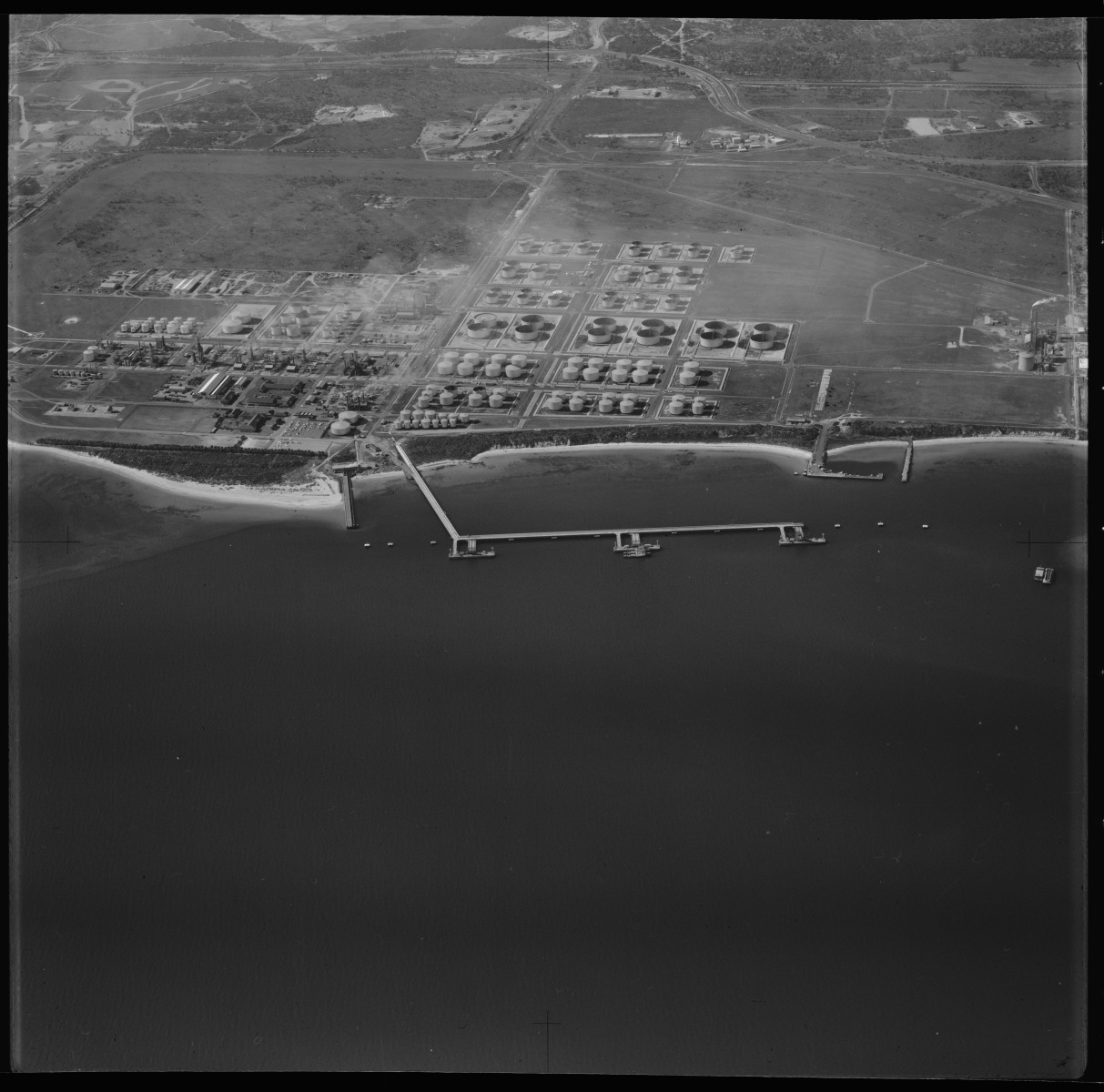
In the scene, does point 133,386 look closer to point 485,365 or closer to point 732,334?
point 485,365

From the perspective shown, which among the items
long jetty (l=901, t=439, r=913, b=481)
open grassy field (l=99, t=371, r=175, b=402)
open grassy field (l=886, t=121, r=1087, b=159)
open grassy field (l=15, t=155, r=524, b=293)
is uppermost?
open grassy field (l=886, t=121, r=1087, b=159)

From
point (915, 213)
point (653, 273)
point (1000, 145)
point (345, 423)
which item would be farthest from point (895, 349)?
point (345, 423)

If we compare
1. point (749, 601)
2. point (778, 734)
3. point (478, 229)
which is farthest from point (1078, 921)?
point (478, 229)

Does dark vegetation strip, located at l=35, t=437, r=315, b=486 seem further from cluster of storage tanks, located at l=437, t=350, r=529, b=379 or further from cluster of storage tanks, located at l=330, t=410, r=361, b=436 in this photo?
cluster of storage tanks, located at l=437, t=350, r=529, b=379

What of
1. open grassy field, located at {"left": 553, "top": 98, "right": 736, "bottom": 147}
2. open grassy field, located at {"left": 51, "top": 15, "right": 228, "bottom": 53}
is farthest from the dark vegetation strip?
open grassy field, located at {"left": 553, "top": 98, "right": 736, "bottom": 147}

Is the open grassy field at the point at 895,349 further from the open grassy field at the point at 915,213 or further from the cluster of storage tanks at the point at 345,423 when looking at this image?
the cluster of storage tanks at the point at 345,423

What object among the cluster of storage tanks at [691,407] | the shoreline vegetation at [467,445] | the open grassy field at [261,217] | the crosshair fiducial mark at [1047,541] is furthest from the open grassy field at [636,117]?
the crosshair fiducial mark at [1047,541]
